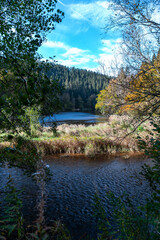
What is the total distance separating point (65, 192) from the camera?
585 cm

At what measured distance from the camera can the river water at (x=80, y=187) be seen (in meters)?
4.45

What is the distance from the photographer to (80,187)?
243 inches

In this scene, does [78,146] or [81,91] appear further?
[81,91]

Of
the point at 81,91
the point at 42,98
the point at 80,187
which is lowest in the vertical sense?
the point at 80,187

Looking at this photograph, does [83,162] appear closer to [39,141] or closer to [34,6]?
[39,141]

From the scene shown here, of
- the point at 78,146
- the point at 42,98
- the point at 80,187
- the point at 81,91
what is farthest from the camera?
the point at 81,91

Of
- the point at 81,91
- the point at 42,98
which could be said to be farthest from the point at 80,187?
the point at 81,91

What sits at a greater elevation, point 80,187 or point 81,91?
point 81,91

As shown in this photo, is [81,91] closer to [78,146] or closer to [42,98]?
[78,146]

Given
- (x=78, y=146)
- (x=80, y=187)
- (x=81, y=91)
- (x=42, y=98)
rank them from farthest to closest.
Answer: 1. (x=81, y=91)
2. (x=78, y=146)
3. (x=80, y=187)
4. (x=42, y=98)

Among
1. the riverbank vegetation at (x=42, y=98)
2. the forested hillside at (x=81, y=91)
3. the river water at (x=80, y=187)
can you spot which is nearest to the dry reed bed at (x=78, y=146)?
the river water at (x=80, y=187)

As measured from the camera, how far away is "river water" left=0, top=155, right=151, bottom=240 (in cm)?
445

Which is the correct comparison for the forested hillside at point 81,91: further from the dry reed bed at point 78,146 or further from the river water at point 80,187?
the river water at point 80,187

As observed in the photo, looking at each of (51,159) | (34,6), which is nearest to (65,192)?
(51,159)
